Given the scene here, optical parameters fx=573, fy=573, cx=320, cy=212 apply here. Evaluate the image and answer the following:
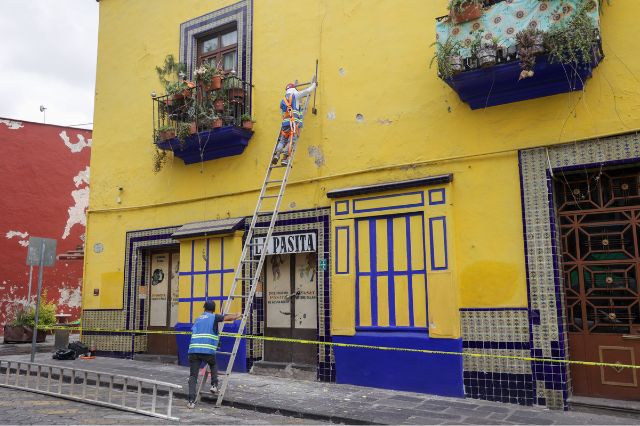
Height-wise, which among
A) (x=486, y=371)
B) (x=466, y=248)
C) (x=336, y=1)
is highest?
(x=336, y=1)

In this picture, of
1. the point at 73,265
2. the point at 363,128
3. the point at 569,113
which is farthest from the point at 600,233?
the point at 73,265

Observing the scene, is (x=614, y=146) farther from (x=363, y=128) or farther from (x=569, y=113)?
(x=363, y=128)

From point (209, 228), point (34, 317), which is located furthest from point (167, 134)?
point (34, 317)

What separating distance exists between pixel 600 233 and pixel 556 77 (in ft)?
7.21

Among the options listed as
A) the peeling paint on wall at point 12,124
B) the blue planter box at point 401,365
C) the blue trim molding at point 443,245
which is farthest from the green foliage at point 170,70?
the peeling paint on wall at point 12,124

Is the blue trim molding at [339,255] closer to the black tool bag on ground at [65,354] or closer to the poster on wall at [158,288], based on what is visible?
the poster on wall at [158,288]

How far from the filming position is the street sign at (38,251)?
11.6 metres

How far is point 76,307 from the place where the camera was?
19.2 m

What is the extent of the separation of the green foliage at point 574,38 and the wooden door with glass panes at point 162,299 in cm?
861

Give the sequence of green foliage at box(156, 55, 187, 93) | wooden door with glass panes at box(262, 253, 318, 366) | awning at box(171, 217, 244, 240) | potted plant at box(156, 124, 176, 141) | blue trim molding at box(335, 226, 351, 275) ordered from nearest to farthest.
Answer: blue trim molding at box(335, 226, 351, 275) < wooden door with glass panes at box(262, 253, 318, 366) < awning at box(171, 217, 244, 240) < potted plant at box(156, 124, 176, 141) < green foliage at box(156, 55, 187, 93)

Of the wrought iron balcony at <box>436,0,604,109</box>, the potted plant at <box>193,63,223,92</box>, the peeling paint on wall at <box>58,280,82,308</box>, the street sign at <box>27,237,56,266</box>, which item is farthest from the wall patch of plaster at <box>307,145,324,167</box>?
the peeling paint on wall at <box>58,280,82,308</box>

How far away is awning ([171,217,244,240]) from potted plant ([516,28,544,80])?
5824 mm

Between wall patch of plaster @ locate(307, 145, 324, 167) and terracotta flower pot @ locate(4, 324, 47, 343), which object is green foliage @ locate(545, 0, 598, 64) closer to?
wall patch of plaster @ locate(307, 145, 324, 167)

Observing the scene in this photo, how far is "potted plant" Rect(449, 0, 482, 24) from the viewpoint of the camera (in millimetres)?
8125
